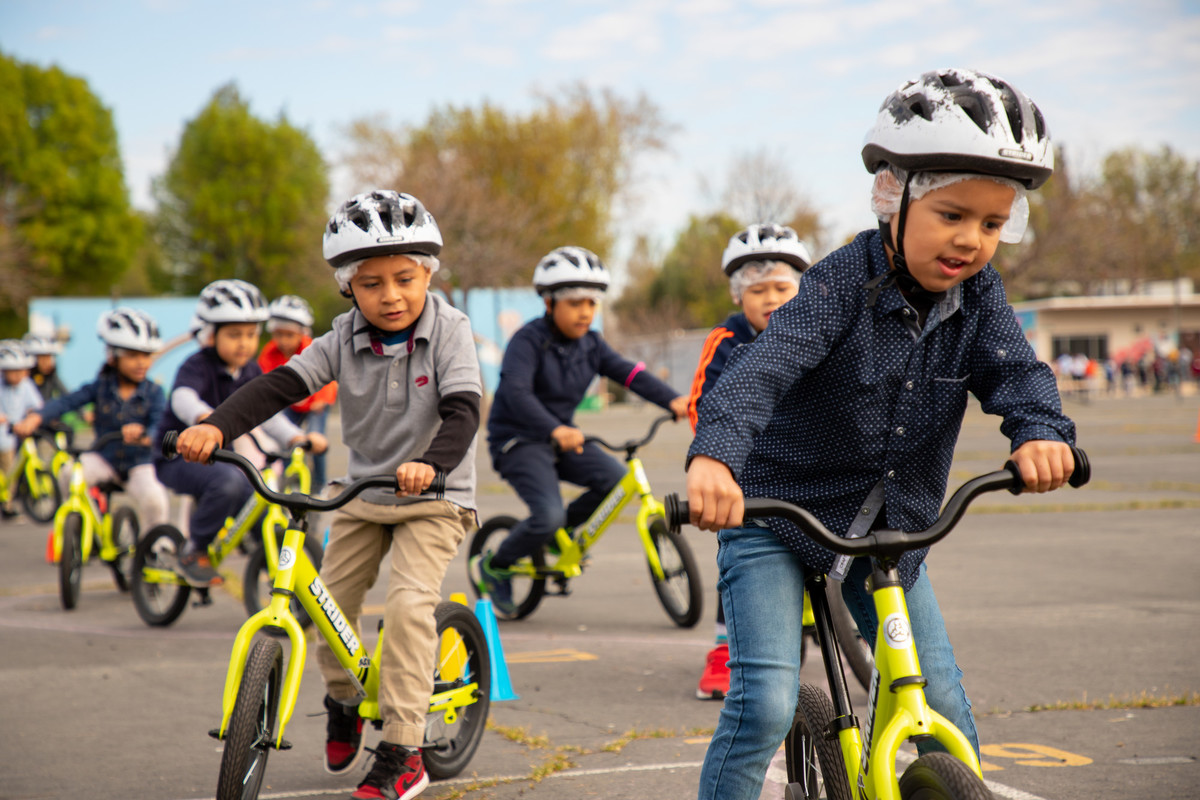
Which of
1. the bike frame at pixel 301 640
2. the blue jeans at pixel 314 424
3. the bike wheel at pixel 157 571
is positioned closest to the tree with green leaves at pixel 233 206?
the blue jeans at pixel 314 424

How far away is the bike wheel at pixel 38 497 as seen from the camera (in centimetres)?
1347

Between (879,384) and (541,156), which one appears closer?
(879,384)

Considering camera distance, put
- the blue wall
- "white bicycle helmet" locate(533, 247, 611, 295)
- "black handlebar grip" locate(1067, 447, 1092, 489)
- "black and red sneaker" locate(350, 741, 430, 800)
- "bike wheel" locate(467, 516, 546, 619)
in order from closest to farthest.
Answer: "black handlebar grip" locate(1067, 447, 1092, 489), "black and red sneaker" locate(350, 741, 430, 800), "white bicycle helmet" locate(533, 247, 611, 295), "bike wheel" locate(467, 516, 546, 619), the blue wall

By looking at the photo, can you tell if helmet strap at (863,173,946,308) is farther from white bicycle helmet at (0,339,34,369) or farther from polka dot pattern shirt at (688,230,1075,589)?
white bicycle helmet at (0,339,34,369)

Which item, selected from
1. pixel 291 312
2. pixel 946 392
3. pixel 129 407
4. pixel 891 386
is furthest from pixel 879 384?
pixel 291 312

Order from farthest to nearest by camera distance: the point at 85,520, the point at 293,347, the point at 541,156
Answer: the point at 541,156
the point at 293,347
the point at 85,520

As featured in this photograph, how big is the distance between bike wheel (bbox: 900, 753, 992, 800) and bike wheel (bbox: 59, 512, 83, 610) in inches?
282

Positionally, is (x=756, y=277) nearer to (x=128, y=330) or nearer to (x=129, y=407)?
(x=128, y=330)

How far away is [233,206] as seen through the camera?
221 feet

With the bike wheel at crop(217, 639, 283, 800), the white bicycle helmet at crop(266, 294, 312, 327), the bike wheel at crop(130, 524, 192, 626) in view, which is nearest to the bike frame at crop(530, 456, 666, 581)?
the bike wheel at crop(130, 524, 192, 626)

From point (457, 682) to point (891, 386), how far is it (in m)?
2.39

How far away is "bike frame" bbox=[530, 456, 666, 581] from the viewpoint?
22.5 ft

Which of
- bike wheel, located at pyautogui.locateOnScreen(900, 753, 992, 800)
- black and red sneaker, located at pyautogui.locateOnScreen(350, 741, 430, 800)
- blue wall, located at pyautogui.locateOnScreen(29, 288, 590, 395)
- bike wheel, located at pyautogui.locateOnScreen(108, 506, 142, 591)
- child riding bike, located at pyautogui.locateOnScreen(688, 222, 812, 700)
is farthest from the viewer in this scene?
blue wall, located at pyautogui.locateOnScreen(29, 288, 590, 395)

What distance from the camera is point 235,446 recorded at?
8.10 meters
